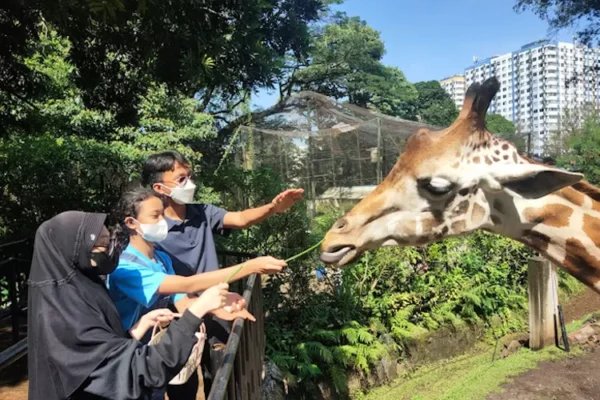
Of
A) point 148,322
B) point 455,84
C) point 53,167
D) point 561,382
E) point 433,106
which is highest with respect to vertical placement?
point 455,84

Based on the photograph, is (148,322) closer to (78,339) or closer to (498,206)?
(78,339)

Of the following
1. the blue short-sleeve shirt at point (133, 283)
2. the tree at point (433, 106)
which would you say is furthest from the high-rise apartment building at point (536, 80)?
the blue short-sleeve shirt at point (133, 283)

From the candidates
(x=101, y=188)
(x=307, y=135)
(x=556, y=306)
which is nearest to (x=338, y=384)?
(x=556, y=306)

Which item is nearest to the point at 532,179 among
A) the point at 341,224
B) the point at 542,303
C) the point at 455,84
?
the point at 341,224

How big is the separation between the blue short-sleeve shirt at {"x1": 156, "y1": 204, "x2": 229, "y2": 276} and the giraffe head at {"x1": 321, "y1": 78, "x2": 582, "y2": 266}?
0.72m

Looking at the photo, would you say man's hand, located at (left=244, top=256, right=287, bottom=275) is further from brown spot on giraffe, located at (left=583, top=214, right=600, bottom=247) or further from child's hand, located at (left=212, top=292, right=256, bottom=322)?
brown spot on giraffe, located at (left=583, top=214, right=600, bottom=247)

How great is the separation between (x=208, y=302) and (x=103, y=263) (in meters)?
0.39

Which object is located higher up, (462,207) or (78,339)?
(462,207)

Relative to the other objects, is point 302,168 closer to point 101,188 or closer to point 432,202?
point 101,188

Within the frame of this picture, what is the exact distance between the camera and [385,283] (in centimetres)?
668

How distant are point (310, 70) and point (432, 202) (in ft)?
85.4

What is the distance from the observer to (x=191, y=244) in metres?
2.81

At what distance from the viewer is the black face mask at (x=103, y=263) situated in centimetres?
166

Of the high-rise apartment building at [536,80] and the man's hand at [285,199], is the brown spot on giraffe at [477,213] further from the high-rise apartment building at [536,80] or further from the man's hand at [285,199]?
the high-rise apartment building at [536,80]
